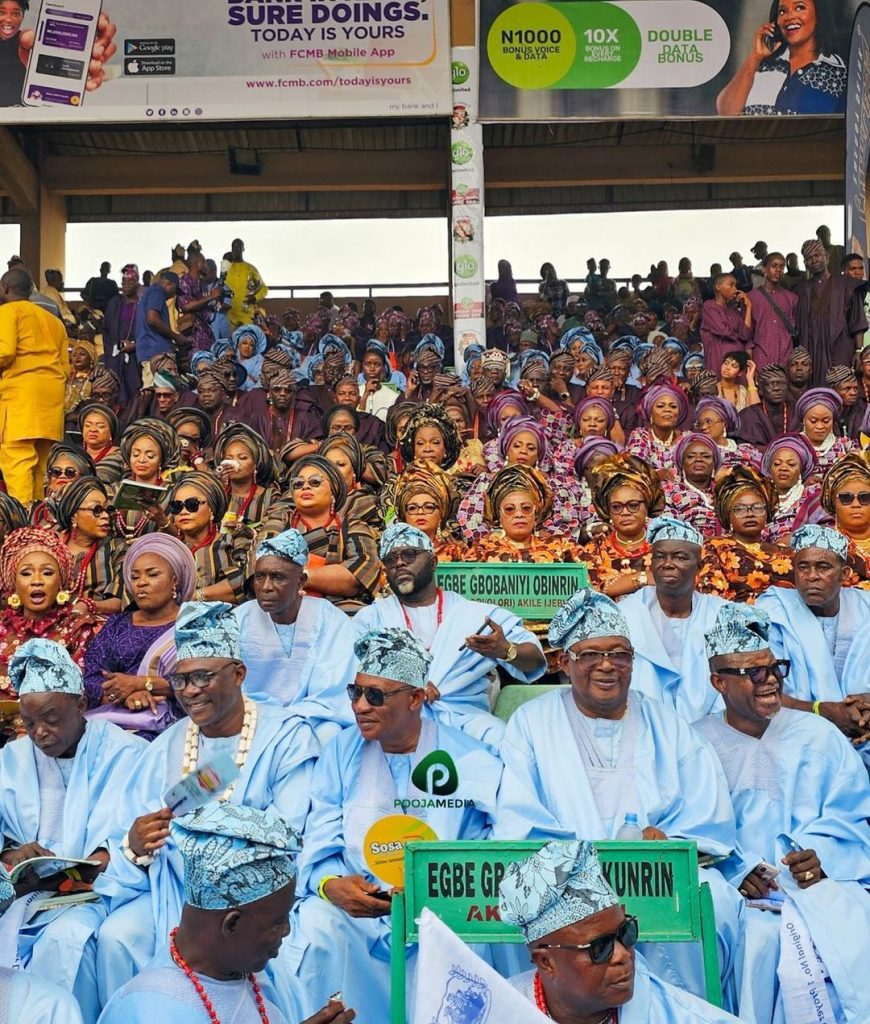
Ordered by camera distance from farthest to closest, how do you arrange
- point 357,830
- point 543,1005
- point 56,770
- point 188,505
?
point 188,505 < point 56,770 < point 357,830 < point 543,1005

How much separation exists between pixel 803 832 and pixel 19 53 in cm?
1243

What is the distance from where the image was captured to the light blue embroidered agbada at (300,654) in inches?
236

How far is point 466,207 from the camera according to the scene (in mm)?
14789

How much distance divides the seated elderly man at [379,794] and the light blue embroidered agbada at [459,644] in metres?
0.81

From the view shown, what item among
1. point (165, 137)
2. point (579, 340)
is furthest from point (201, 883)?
point (165, 137)

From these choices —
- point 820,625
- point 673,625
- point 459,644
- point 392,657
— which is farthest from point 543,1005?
point 820,625

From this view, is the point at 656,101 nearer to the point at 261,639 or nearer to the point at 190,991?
the point at 261,639

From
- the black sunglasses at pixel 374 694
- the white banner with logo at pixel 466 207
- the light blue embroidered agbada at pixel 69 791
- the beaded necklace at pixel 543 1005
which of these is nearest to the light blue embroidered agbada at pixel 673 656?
the black sunglasses at pixel 374 694

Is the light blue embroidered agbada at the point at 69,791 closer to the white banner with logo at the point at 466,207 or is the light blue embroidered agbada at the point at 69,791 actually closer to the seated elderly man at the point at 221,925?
the seated elderly man at the point at 221,925

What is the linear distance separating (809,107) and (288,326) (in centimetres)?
661

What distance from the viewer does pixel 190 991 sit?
10.6 feet

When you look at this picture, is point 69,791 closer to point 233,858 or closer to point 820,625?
point 233,858

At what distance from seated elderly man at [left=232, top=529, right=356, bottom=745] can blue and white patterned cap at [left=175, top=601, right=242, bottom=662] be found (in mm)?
896

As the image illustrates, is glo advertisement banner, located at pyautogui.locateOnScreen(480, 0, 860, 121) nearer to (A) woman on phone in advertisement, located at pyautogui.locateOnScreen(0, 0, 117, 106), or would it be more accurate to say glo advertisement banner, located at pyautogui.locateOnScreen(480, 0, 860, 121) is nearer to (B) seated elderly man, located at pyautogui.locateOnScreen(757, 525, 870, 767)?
(A) woman on phone in advertisement, located at pyautogui.locateOnScreen(0, 0, 117, 106)
